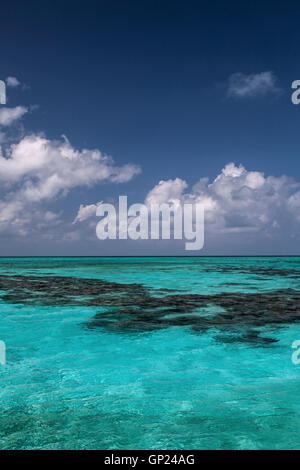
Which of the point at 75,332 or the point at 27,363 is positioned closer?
the point at 27,363

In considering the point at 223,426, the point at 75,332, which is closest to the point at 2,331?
the point at 75,332

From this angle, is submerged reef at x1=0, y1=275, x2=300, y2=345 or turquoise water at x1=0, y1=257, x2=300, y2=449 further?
submerged reef at x1=0, y1=275, x2=300, y2=345

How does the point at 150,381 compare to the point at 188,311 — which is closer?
the point at 150,381

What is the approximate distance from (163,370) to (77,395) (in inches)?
96.4

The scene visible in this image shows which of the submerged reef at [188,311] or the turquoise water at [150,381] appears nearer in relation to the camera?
the turquoise water at [150,381]

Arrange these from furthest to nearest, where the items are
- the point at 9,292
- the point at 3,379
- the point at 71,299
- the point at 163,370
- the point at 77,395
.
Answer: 1. the point at 9,292
2. the point at 71,299
3. the point at 163,370
4. the point at 3,379
5. the point at 77,395

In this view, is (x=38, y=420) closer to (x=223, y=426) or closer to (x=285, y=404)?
(x=223, y=426)

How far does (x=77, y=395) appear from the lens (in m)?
6.49

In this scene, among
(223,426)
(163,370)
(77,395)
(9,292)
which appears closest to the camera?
(223,426)

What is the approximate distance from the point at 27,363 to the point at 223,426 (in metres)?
5.64

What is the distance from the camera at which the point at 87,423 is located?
17.5 ft

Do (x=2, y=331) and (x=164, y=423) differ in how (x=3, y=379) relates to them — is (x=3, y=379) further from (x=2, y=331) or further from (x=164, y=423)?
(x=2, y=331)

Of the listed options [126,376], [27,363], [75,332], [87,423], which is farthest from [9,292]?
[87,423]

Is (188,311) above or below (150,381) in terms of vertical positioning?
below
